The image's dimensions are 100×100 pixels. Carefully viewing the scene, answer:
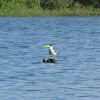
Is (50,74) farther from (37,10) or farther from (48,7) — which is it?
(48,7)

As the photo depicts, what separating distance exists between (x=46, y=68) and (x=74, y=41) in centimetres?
1011

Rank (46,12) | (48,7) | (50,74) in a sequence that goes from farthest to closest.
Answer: (48,7), (46,12), (50,74)

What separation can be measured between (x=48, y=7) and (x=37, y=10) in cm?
366

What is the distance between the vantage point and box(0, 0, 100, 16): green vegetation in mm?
50781

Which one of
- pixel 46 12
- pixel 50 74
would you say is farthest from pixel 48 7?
pixel 50 74

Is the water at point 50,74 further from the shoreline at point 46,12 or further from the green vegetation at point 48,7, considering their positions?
the green vegetation at point 48,7

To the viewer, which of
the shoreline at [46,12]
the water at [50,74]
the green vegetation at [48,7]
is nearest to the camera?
the water at [50,74]

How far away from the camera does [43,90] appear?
1099 cm

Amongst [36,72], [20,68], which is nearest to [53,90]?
[36,72]

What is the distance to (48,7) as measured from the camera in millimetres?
55688

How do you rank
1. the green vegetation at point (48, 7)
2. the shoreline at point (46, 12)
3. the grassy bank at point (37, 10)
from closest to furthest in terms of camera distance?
the shoreline at point (46, 12)
the grassy bank at point (37, 10)
the green vegetation at point (48, 7)

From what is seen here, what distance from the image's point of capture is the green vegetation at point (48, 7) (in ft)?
167

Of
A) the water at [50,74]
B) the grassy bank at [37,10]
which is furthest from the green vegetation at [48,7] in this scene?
the water at [50,74]

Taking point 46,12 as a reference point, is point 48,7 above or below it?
above
